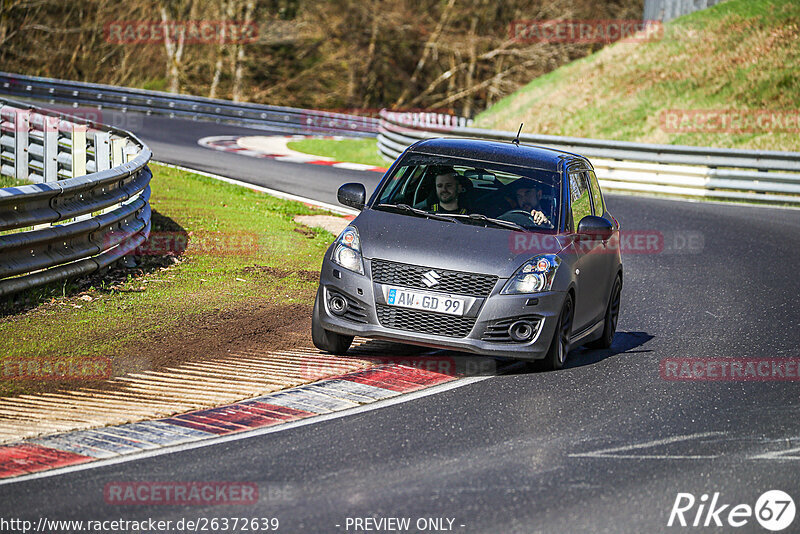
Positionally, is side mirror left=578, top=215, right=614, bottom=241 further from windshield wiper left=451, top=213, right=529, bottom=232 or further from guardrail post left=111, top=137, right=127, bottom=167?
guardrail post left=111, top=137, right=127, bottom=167

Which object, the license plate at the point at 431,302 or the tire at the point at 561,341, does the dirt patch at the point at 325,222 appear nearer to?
the tire at the point at 561,341

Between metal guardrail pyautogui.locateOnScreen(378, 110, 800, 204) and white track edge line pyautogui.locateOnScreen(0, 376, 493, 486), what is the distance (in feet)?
50.1

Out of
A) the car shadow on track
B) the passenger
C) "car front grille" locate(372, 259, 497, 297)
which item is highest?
the passenger

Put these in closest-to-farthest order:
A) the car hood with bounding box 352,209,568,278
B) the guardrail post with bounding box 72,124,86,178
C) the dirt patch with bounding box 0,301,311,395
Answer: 1. the dirt patch with bounding box 0,301,311,395
2. the car hood with bounding box 352,209,568,278
3. the guardrail post with bounding box 72,124,86,178

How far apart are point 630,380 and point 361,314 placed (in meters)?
2.17

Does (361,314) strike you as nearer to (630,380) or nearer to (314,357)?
(314,357)

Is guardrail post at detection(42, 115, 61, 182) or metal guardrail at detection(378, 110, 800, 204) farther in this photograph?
metal guardrail at detection(378, 110, 800, 204)

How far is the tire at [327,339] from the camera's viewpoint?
28.1 feet

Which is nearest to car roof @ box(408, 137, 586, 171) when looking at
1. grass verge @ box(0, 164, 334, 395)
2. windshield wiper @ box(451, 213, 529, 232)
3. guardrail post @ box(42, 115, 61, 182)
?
windshield wiper @ box(451, 213, 529, 232)

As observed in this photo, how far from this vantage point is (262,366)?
8.23m

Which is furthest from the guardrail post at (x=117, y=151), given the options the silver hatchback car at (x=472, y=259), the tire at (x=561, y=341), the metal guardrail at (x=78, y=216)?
the tire at (x=561, y=341)

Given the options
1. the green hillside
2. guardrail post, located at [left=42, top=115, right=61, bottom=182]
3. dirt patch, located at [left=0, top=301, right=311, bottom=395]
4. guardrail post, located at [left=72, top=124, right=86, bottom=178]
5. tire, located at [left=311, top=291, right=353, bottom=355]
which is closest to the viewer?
dirt patch, located at [left=0, top=301, right=311, bottom=395]

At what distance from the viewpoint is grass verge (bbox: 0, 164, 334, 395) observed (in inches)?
335

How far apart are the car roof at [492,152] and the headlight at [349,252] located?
1.34m
